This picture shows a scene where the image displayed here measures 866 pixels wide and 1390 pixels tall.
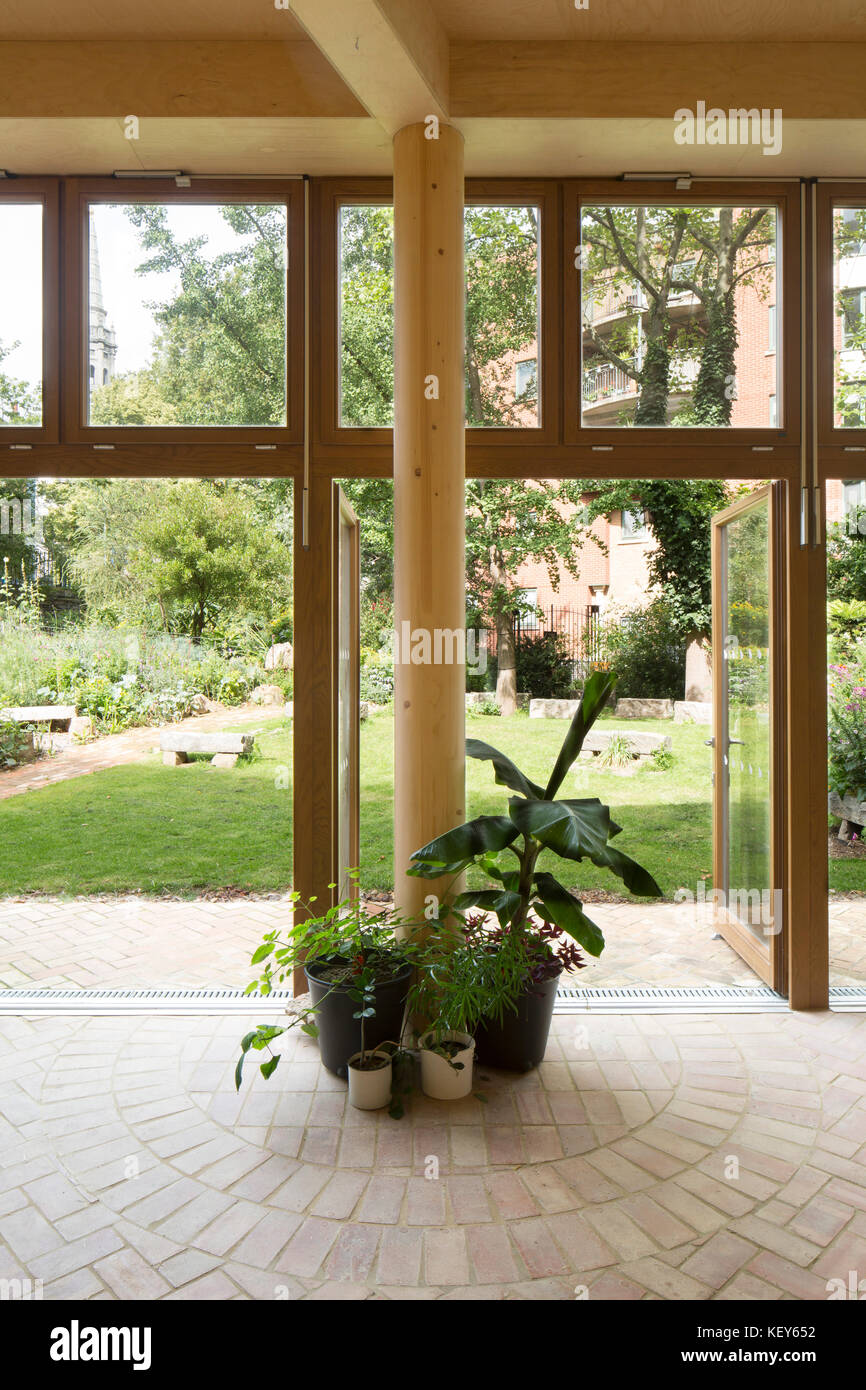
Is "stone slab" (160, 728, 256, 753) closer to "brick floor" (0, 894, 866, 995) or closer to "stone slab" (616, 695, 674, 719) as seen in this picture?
"brick floor" (0, 894, 866, 995)

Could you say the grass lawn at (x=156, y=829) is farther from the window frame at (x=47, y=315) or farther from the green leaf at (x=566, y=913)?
the green leaf at (x=566, y=913)

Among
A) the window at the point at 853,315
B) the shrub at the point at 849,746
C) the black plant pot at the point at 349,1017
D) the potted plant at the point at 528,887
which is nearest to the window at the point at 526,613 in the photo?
the shrub at the point at 849,746

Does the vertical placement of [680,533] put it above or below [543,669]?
above

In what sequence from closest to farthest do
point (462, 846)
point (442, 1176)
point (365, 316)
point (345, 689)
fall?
point (442, 1176), point (462, 846), point (365, 316), point (345, 689)

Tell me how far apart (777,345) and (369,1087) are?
3050 millimetres

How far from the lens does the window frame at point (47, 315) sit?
315 cm

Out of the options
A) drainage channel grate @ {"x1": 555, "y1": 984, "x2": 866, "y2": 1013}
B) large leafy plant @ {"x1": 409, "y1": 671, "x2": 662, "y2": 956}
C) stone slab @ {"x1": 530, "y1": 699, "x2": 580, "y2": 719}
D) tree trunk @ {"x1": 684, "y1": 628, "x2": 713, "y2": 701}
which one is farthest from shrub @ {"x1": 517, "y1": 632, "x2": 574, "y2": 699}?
large leafy plant @ {"x1": 409, "y1": 671, "x2": 662, "y2": 956}

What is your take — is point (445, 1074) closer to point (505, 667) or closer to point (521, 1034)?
point (521, 1034)

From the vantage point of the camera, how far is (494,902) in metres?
2.66

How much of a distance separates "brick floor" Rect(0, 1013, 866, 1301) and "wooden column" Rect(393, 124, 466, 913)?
788mm

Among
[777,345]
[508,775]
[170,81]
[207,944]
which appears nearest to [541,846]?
[508,775]

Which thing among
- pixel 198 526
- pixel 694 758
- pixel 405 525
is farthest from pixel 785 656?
pixel 198 526

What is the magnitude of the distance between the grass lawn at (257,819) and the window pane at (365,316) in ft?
10.6
